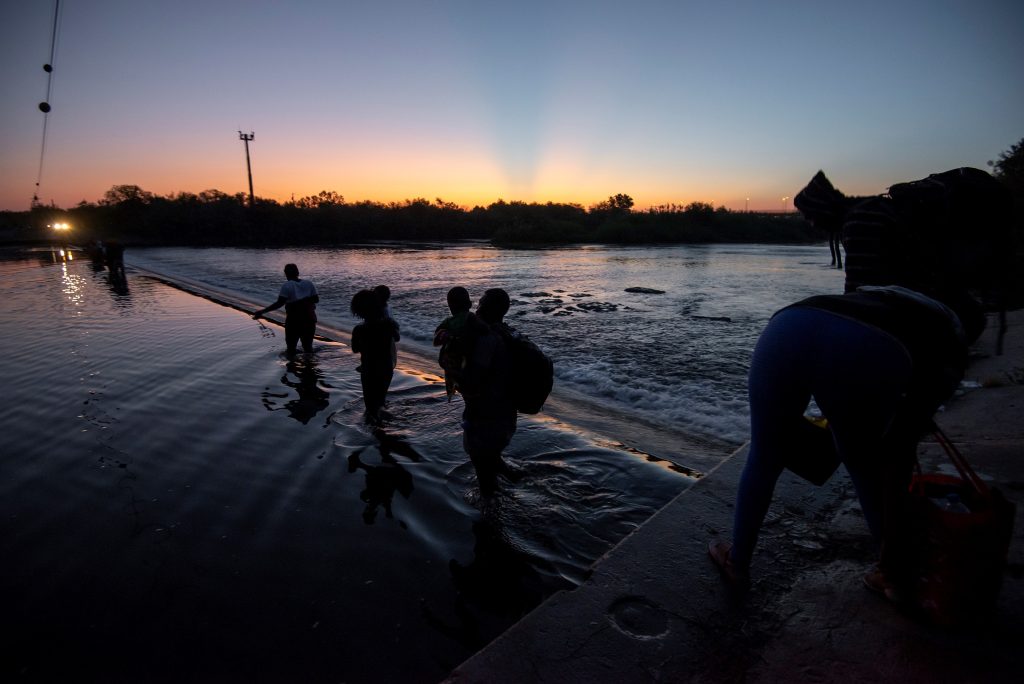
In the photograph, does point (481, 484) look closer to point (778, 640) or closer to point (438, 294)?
point (778, 640)

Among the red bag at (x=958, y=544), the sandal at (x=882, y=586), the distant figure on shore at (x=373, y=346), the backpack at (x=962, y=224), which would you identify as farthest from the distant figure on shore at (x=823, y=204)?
the distant figure on shore at (x=373, y=346)

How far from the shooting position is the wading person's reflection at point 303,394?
555 centimetres

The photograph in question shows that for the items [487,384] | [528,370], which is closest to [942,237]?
[528,370]

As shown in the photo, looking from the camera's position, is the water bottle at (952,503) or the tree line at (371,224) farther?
the tree line at (371,224)

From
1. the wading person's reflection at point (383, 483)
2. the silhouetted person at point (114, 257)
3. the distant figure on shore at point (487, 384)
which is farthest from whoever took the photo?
the silhouetted person at point (114, 257)

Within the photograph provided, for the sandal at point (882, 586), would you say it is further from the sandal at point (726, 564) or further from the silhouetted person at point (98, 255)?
the silhouetted person at point (98, 255)

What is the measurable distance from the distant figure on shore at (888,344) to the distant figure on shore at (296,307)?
696 centimetres

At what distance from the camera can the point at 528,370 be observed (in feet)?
11.0

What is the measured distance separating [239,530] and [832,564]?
344cm

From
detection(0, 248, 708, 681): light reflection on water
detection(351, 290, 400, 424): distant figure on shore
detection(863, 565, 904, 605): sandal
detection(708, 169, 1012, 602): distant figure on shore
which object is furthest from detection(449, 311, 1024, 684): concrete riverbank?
detection(351, 290, 400, 424): distant figure on shore

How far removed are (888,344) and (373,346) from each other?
4376 millimetres

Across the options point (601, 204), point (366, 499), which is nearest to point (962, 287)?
point (366, 499)

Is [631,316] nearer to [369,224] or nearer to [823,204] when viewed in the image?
[823,204]

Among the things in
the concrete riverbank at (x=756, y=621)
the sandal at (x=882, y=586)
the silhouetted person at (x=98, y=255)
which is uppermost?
the silhouetted person at (x=98, y=255)
